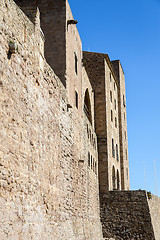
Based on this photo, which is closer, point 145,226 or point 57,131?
point 57,131

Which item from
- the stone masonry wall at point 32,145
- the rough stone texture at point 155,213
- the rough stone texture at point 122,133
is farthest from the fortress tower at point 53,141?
the rough stone texture at point 122,133

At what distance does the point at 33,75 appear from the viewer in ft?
31.7

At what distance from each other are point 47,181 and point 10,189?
3.10 meters

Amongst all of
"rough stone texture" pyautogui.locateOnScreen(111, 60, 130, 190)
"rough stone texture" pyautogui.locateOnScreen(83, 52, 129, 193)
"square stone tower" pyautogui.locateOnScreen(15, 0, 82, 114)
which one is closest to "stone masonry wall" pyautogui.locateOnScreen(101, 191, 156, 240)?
"rough stone texture" pyautogui.locateOnScreen(83, 52, 129, 193)

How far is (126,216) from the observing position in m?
22.3

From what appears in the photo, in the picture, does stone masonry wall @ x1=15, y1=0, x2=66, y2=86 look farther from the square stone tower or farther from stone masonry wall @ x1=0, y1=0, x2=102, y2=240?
stone masonry wall @ x1=0, y1=0, x2=102, y2=240

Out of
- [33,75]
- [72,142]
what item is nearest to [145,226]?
[72,142]

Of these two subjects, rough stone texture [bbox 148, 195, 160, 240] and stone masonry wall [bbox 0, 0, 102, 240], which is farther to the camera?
rough stone texture [bbox 148, 195, 160, 240]

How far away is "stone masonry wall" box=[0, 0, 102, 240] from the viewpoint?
7531mm

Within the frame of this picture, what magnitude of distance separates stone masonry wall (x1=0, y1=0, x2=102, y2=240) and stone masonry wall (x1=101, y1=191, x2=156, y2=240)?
26.1 ft

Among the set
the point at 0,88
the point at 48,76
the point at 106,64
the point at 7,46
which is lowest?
the point at 0,88

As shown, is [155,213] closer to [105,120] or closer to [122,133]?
[105,120]

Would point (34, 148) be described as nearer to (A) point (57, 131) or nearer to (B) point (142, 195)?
(A) point (57, 131)

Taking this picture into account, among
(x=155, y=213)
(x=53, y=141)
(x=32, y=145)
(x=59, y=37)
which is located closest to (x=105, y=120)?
(x=155, y=213)
